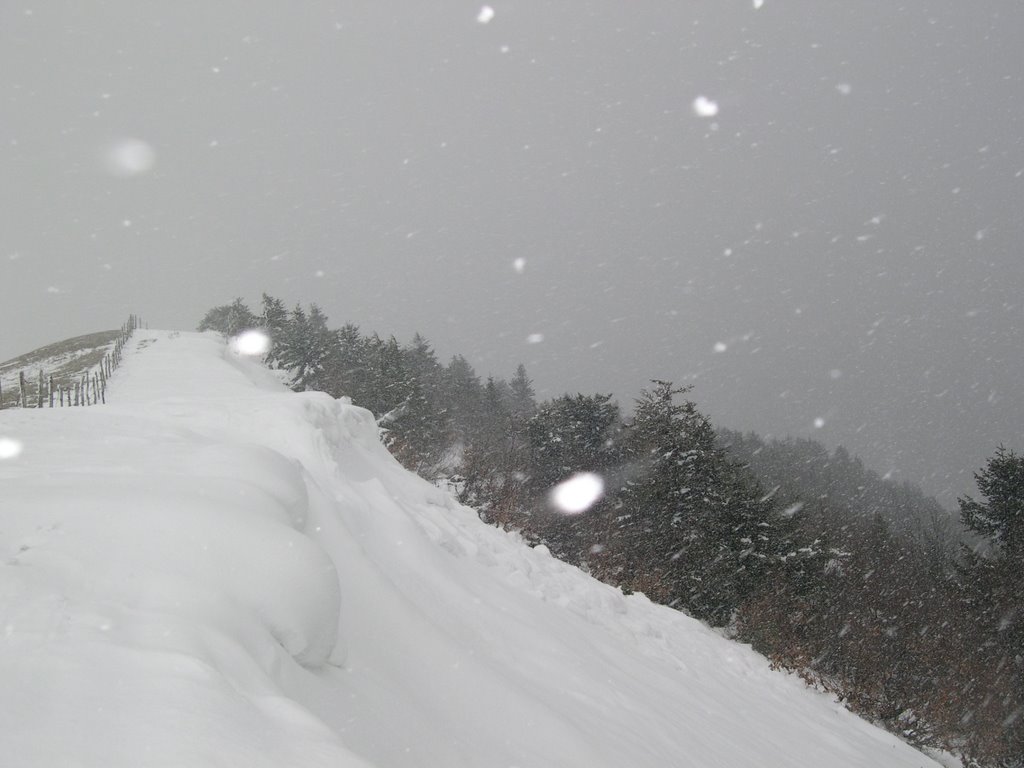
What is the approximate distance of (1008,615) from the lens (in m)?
23.1

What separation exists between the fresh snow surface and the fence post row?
774 cm

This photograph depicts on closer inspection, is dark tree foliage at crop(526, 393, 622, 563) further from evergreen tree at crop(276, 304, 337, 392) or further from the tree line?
evergreen tree at crop(276, 304, 337, 392)

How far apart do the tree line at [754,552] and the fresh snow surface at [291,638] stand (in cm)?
→ 646

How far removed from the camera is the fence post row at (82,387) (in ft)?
45.7

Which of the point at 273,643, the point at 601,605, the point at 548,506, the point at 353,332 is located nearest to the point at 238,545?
the point at 273,643

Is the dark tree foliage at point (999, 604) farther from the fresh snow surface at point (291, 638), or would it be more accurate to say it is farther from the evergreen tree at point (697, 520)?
the fresh snow surface at point (291, 638)

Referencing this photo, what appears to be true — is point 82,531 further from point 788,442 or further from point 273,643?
point 788,442

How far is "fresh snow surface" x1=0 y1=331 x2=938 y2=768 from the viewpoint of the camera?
1847 millimetres

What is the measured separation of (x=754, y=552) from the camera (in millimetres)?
20141

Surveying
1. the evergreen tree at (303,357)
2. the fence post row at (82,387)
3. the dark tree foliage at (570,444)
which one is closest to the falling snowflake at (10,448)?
the fence post row at (82,387)

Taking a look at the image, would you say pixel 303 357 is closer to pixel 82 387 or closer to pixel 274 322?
pixel 274 322

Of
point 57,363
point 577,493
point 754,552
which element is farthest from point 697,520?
point 57,363

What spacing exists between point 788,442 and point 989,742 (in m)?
92.0

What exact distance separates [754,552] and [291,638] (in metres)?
20.8
